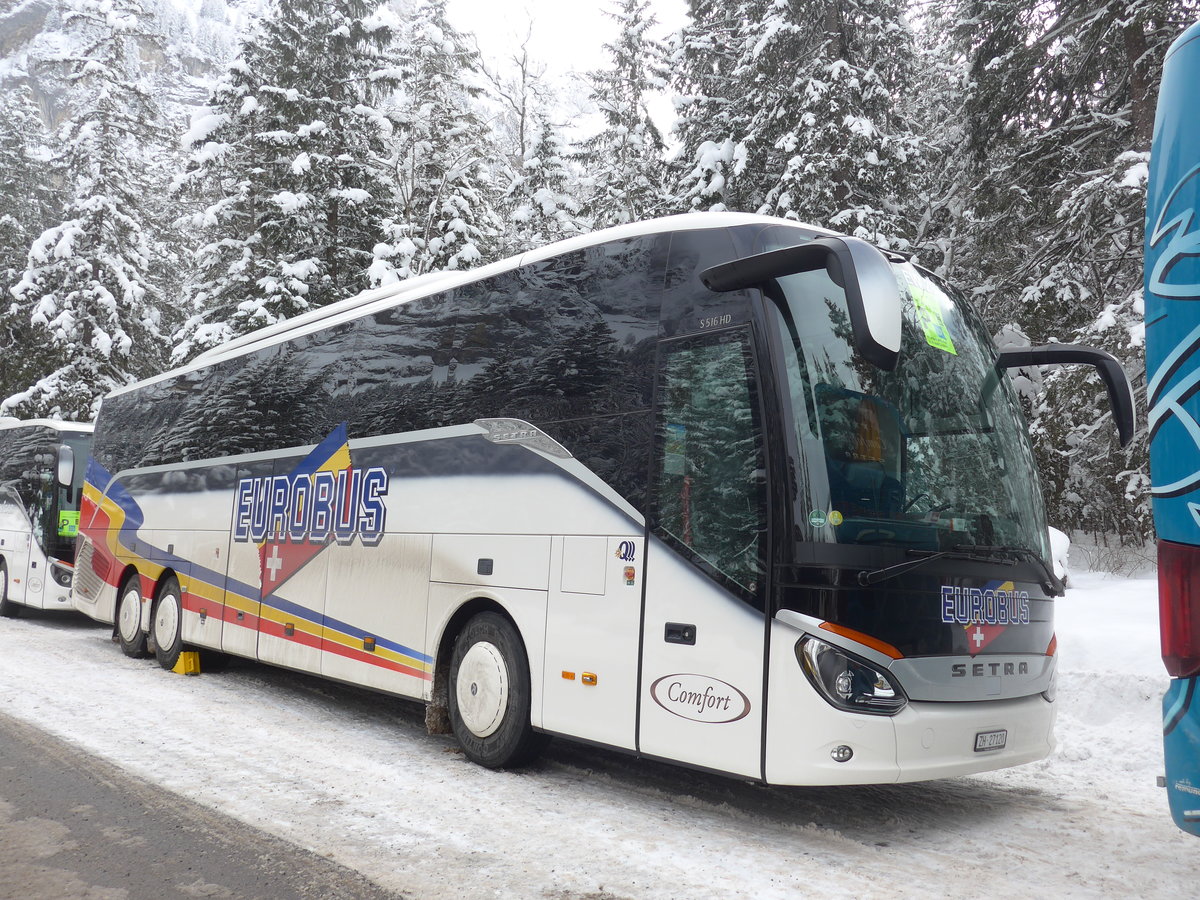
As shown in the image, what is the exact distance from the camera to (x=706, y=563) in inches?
212

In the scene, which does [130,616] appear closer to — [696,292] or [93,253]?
[696,292]

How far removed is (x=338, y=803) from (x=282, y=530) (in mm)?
4280

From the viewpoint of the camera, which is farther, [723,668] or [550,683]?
[550,683]

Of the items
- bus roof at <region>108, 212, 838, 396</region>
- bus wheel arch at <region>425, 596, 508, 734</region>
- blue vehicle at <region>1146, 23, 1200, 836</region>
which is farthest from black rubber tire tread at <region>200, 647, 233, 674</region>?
blue vehicle at <region>1146, 23, 1200, 836</region>

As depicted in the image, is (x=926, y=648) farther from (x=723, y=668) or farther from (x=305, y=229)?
(x=305, y=229)

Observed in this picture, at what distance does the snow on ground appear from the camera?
15.1 feet

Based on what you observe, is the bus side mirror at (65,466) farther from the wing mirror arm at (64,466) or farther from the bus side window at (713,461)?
the bus side window at (713,461)

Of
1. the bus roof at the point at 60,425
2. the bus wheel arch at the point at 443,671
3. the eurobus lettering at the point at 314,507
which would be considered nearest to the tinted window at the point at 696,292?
the bus wheel arch at the point at 443,671

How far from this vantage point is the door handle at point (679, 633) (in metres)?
5.41

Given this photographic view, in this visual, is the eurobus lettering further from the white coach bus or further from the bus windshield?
the bus windshield

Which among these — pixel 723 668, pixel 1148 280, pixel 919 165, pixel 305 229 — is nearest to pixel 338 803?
pixel 723 668

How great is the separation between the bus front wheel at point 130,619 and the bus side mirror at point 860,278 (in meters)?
10.1

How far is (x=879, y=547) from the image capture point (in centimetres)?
505


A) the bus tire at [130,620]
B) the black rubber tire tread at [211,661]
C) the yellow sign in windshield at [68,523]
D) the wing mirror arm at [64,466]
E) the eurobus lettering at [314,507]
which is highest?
the wing mirror arm at [64,466]
